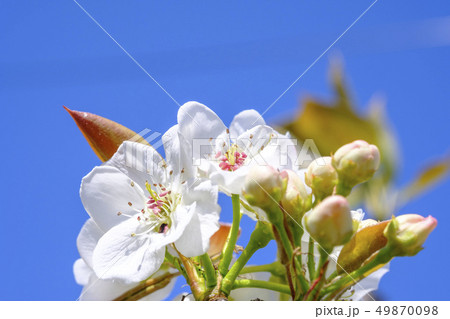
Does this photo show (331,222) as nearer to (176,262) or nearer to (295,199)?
(295,199)

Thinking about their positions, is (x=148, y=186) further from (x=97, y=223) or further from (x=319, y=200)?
(x=319, y=200)

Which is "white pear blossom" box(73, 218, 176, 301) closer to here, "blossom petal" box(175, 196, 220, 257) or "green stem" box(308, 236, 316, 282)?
"blossom petal" box(175, 196, 220, 257)

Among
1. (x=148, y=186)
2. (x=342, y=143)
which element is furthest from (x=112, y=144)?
(x=342, y=143)

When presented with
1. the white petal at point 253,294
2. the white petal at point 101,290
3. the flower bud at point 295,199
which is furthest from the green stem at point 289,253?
the white petal at point 101,290

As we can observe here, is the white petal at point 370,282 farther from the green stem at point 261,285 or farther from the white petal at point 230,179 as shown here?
the white petal at point 230,179

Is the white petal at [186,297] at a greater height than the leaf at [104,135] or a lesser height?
lesser

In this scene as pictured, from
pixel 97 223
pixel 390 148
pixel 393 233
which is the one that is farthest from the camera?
pixel 390 148
